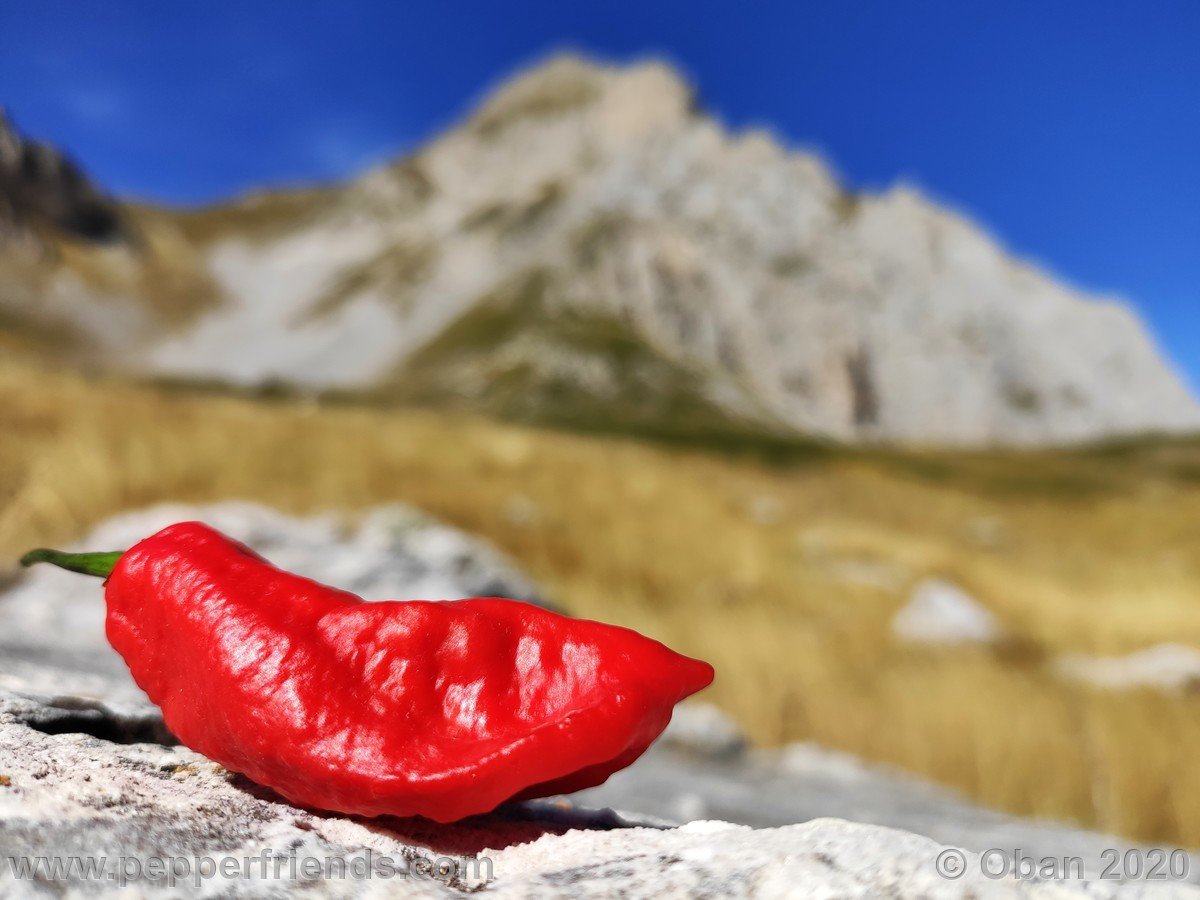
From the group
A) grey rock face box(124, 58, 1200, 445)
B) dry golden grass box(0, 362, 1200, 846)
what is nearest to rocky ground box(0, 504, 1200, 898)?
dry golden grass box(0, 362, 1200, 846)

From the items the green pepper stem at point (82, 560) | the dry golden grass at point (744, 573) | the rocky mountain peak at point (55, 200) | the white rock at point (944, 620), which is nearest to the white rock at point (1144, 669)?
the dry golden grass at point (744, 573)

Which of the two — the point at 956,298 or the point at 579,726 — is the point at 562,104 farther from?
the point at 579,726

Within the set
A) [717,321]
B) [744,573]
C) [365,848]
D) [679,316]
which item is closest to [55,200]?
[679,316]

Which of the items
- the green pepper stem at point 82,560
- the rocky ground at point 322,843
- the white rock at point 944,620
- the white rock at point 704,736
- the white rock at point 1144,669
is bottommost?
the rocky ground at point 322,843

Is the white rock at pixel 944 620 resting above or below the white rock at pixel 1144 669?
above

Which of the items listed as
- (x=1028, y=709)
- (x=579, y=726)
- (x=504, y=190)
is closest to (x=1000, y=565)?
(x=1028, y=709)

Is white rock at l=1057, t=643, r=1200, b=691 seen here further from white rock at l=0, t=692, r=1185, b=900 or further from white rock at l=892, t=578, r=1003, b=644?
white rock at l=0, t=692, r=1185, b=900

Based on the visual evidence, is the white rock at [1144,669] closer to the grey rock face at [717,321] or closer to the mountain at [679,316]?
the mountain at [679,316]

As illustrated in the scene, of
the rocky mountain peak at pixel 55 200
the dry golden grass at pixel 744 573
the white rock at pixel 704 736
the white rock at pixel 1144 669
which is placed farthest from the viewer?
the rocky mountain peak at pixel 55 200

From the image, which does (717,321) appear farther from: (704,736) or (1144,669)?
(704,736)
